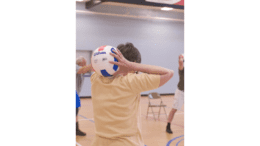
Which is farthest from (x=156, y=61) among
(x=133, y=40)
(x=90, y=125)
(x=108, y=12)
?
(x=90, y=125)

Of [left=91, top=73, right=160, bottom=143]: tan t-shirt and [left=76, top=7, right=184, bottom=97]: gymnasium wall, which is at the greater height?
[left=76, top=7, right=184, bottom=97]: gymnasium wall

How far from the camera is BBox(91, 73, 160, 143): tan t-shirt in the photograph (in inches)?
56.8

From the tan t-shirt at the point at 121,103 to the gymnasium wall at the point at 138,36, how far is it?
10285mm

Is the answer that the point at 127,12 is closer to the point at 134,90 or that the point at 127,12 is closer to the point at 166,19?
the point at 166,19

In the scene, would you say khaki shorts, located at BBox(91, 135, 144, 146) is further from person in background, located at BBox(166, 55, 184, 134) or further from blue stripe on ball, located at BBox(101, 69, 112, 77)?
person in background, located at BBox(166, 55, 184, 134)

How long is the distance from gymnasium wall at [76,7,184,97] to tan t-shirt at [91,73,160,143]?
33.7 ft

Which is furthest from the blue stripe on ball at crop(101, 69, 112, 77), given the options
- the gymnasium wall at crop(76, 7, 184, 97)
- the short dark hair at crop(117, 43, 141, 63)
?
the gymnasium wall at crop(76, 7, 184, 97)

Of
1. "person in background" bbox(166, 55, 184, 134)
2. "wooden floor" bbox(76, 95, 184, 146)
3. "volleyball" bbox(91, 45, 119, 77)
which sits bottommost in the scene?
"wooden floor" bbox(76, 95, 184, 146)

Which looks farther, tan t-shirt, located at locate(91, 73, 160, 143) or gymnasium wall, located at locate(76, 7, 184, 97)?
gymnasium wall, located at locate(76, 7, 184, 97)

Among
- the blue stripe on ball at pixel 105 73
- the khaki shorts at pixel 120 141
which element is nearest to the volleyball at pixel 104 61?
the blue stripe on ball at pixel 105 73

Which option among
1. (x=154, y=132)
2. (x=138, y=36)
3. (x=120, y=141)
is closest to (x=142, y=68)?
(x=120, y=141)

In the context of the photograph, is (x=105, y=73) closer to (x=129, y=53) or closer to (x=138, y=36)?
(x=129, y=53)

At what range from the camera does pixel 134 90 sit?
57.5 inches

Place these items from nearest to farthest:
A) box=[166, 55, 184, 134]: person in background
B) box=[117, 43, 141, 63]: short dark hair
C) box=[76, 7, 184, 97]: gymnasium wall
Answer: box=[117, 43, 141, 63]: short dark hair
box=[166, 55, 184, 134]: person in background
box=[76, 7, 184, 97]: gymnasium wall
